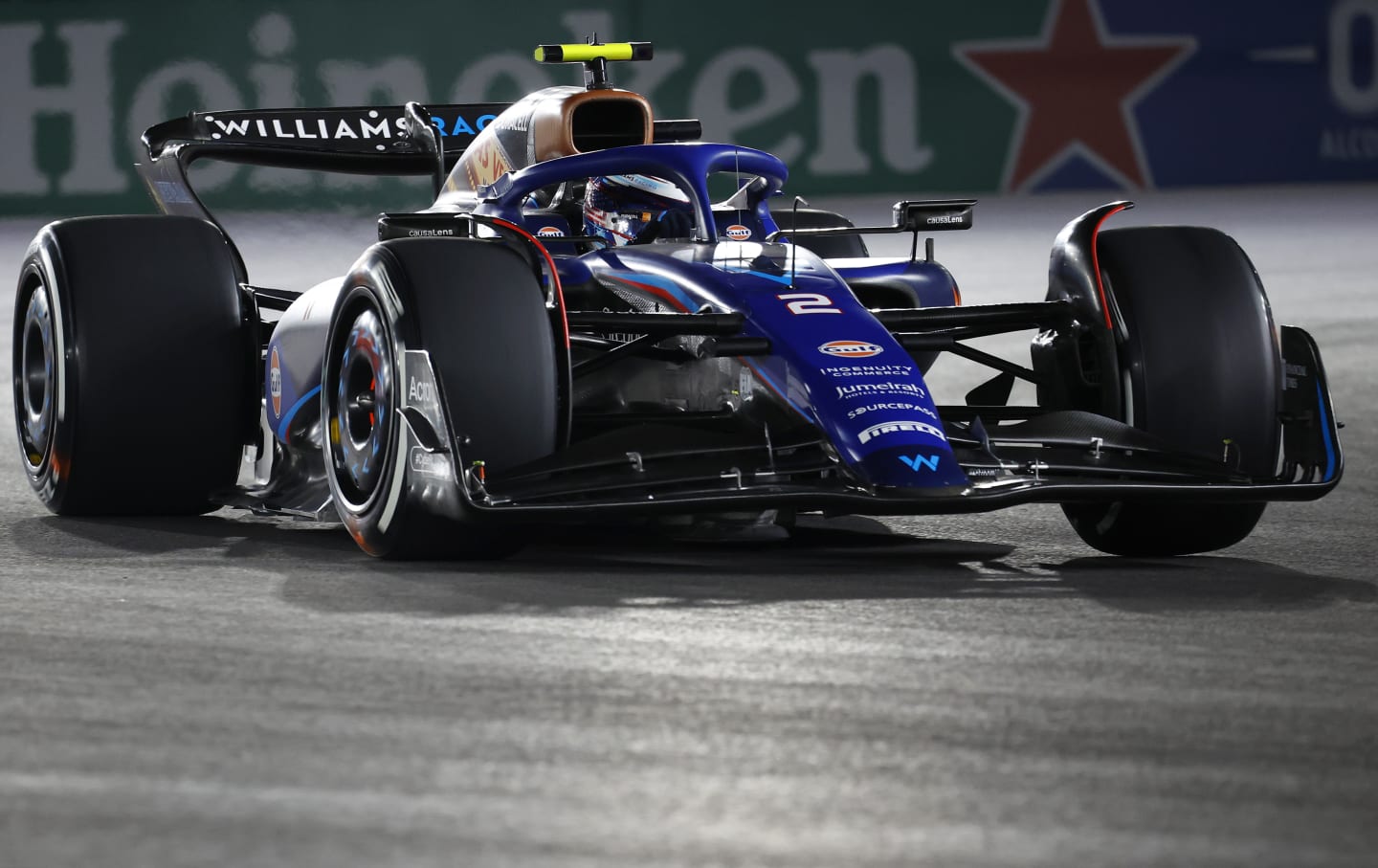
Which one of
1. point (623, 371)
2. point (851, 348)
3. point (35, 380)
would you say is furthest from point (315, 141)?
point (851, 348)

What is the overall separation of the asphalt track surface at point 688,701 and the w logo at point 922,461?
1.09 ft

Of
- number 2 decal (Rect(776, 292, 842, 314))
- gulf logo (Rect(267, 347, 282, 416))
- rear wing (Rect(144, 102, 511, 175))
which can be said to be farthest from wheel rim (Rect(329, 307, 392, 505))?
rear wing (Rect(144, 102, 511, 175))

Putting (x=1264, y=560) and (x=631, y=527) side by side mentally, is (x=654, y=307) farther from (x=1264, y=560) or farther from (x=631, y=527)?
(x=1264, y=560)

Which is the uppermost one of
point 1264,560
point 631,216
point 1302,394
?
point 631,216

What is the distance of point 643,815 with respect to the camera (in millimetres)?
3791

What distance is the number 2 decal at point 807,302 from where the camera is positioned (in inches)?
260

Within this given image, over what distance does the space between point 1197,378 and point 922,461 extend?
1.20m

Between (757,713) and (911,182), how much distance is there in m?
20.4

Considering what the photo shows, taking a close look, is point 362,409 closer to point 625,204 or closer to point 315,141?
point 625,204

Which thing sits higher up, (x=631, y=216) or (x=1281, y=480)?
(x=631, y=216)

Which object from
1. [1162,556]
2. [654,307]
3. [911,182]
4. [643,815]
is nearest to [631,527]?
[654,307]

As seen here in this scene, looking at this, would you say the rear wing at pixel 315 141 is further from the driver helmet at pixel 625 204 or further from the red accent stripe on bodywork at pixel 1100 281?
the red accent stripe on bodywork at pixel 1100 281

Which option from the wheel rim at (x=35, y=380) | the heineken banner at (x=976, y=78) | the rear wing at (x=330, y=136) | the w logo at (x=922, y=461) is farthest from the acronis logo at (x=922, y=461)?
the heineken banner at (x=976, y=78)

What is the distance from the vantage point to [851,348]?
645cm
